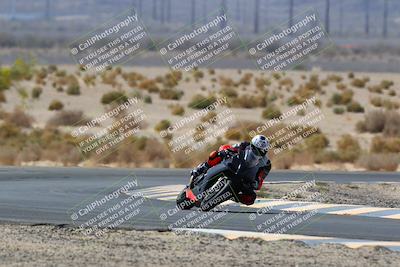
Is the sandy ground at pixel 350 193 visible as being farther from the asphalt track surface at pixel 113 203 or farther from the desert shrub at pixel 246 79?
the desert shrub at pixel 246 79

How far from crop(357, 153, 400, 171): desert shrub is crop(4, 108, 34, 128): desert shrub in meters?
16.4

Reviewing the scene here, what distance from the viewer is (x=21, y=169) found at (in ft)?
96.3

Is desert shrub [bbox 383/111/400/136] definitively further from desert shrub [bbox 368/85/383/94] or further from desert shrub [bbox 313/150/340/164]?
desert shrub [bbox 368/85/383/94]

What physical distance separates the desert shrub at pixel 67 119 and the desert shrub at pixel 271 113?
8.33m

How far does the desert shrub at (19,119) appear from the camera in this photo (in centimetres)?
4756

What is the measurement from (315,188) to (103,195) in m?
4.70

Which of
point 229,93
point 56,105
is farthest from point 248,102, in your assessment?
point 56,105

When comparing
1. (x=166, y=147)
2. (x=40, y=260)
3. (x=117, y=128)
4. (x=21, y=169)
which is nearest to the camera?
(x=40, y=260)

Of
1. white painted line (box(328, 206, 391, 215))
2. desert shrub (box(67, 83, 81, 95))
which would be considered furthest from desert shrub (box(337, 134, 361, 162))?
desert shrub (box(67, 83, 81, 95))

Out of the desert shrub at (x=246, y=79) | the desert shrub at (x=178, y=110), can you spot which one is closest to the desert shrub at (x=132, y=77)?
the desert shrub at (x=246, y=79)

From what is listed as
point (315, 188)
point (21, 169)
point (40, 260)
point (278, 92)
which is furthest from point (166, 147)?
point (278, 92)

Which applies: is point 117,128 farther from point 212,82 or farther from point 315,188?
point 212,82

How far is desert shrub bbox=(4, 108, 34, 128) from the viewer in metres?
47.6

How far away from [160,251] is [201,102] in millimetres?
40402
